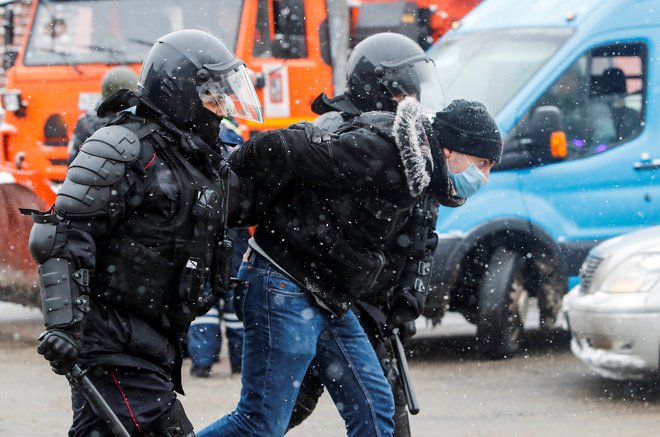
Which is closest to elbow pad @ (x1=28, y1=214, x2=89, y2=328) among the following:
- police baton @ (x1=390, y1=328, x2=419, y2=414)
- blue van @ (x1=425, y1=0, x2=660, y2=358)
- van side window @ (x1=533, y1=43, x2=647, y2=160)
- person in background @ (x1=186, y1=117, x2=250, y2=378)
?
police baton @ (x1=390, y1=328, x2=419, y2=414)

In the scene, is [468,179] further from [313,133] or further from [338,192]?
[313,133]

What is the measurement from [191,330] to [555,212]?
2660 millimetres

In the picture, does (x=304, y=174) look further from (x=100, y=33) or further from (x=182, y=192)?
(x=100, y=33)

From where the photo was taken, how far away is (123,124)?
3613mm

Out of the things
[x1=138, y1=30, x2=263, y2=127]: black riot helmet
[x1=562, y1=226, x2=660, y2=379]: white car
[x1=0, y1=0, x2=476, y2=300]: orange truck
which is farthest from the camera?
[x1=0, y1=0, x2=476, y2=300]: orange truck

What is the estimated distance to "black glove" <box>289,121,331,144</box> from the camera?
383cm

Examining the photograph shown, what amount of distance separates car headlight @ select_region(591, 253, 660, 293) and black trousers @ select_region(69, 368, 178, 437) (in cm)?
376

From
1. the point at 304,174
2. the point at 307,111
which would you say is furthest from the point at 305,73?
the point at 304,174

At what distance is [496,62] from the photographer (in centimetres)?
845

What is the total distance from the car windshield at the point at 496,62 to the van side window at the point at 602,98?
23cm

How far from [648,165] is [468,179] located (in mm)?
4521

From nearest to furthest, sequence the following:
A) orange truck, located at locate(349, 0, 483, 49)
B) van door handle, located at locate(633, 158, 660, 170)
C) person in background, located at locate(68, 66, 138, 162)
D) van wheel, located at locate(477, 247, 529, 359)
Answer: person in background, located at locate(68, 66, 138, 162), van wheel, located at locate(477, 247, 529, 359), van door handle, located at locate(633, 158, 660, 170), orange truck, located at locate(349, 0, 483, 49)

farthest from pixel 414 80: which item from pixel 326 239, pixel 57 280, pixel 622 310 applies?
pixel 622 310

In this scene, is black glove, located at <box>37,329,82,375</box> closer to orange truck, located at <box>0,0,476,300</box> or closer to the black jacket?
the black jacket
